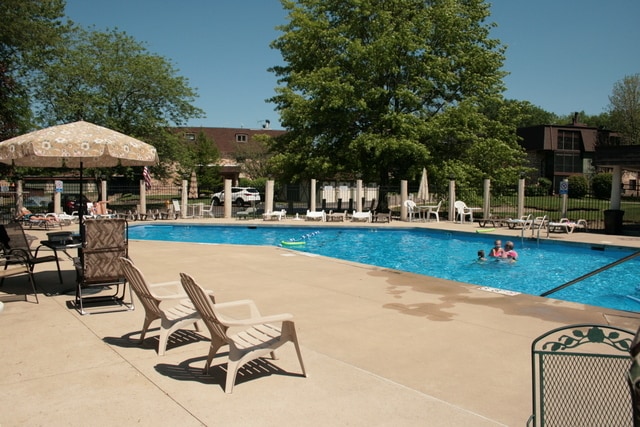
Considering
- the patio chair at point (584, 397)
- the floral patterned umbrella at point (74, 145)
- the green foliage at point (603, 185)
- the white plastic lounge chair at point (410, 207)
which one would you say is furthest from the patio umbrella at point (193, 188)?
the patio chair at point (584, 397)

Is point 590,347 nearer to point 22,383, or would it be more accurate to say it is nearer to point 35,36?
point 22,383

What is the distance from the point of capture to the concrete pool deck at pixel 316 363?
3.68m

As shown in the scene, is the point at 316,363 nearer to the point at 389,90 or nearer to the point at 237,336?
the point at 237,336

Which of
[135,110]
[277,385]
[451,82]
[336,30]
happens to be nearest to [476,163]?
[451,82]

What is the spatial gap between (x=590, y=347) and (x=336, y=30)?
2537 cm

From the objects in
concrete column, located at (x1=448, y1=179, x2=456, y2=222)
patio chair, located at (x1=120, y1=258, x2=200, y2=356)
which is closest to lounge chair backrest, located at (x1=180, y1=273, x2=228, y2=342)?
patio chair, located at (x1=120, y1=258, x2=200, y2=356)

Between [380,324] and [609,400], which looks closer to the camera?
[609,400]

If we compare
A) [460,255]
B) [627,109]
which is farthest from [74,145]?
[627,109]

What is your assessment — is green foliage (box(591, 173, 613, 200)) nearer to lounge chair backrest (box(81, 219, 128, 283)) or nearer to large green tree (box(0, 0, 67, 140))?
large green tree (box(0, 0, 67, 140))

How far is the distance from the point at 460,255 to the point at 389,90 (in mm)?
15312

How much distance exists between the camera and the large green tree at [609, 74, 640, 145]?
48188mm

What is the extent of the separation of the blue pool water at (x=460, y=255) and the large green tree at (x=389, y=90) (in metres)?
6.86

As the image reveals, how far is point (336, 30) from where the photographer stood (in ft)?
91.0

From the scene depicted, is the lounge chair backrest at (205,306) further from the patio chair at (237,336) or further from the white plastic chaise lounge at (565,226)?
the white plastic chaise lounge at (565,226)
